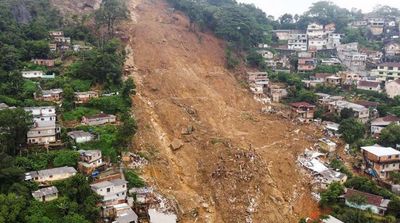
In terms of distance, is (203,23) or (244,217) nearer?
(244,217)

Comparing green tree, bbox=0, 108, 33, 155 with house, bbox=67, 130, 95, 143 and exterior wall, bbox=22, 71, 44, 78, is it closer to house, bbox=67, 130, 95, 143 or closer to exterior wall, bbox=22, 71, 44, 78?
house, bbox=67, 130, 95, 143

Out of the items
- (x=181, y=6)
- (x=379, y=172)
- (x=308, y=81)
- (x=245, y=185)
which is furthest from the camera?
(x=181, y=6)

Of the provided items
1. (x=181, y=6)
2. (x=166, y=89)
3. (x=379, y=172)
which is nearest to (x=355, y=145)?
A: (x=379, y=172)

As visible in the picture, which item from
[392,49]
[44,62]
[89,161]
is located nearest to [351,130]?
[89,161]

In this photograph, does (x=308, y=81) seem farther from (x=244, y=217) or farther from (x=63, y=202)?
(x=63, y=202)

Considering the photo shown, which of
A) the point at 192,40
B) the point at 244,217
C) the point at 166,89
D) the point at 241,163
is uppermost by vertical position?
the point at 192,40

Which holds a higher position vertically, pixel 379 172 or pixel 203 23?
pixel 203 23

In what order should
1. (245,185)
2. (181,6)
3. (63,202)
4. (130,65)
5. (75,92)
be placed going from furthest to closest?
(181,6), (130,65), (75,92), (245,185), (63,202)
